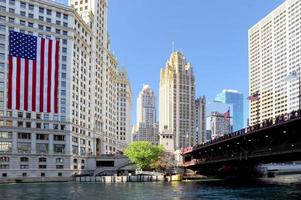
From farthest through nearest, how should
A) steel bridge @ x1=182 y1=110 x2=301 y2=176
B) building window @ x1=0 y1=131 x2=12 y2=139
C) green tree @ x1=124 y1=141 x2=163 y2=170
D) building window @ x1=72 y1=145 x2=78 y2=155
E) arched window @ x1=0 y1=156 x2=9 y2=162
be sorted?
building window @ x1=72 y1=145 x2=78 y2=155
green tree @ x1=124 y1=141 x2=163 y2=170
building window @ x1=0 y1=131 x2=12 y2=139
arched window @ x1=0 y1=156 x2=9 y2=162
steel bridge @ x1=182 y1=110 x2=301 y2=176

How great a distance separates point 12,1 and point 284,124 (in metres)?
124

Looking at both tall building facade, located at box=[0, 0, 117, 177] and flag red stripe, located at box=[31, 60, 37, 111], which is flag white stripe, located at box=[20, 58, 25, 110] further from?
flag red stripe, located at box=[31, 60, 37, 111]

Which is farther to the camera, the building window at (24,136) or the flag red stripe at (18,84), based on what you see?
the building window at (24,136)

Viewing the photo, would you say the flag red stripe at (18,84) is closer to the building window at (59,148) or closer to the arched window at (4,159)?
the arched window at (4,159)

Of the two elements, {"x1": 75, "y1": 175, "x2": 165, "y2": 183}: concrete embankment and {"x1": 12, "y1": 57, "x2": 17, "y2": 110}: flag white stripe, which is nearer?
{"x1": 12, "y1": 57, "x2": 17, "y2": 110}: flag white stripe

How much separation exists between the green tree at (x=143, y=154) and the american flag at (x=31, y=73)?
3527 cm

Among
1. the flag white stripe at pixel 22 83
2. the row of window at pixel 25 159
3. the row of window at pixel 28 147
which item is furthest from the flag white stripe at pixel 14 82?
the row of window at pixel 25 159

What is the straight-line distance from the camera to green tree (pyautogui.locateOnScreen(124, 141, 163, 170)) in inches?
7101

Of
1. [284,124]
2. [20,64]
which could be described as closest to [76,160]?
[20,64]

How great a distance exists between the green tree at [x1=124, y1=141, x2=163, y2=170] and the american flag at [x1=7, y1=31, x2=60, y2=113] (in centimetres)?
3527

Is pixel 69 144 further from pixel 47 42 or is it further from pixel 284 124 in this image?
pixel 284 124

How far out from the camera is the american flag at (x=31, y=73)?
162125 mm

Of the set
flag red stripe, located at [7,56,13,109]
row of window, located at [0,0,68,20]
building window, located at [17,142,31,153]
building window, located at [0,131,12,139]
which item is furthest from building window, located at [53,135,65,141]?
row of window, located at [0,0,68,20]

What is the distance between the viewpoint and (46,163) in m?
175
